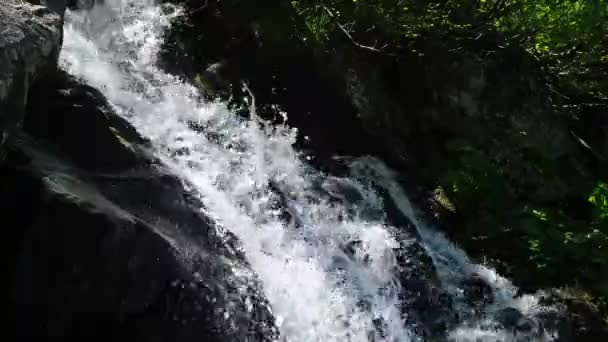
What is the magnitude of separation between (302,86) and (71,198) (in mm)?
4529

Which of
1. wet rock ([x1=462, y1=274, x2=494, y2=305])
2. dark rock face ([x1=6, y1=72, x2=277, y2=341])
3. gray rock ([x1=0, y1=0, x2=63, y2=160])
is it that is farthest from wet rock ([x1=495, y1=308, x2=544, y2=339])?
gray rock ([x1=0, y1=0, x2=63, y2=160])

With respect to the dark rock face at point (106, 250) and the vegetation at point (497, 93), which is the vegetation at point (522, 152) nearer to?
the vegetation at point (497, 93)

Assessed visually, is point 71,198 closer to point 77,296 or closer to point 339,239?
point 77,296

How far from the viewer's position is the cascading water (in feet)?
17.4

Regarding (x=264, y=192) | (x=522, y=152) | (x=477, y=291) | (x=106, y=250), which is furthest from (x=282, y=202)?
(x=522, y=152)

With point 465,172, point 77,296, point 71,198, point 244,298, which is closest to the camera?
point 77,296

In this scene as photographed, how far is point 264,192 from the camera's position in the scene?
6.26 meters

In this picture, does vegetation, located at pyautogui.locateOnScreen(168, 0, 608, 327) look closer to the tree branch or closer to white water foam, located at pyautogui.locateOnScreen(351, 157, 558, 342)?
the tree branch

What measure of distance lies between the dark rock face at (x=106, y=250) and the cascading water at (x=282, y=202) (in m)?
0.51

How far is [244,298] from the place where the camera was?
14.3 feet

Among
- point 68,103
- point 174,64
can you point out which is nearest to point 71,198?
point 68,103

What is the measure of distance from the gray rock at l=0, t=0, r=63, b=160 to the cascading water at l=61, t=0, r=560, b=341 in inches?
61.7

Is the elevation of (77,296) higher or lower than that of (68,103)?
lower

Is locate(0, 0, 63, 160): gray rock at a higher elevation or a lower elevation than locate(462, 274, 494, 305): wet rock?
higher
